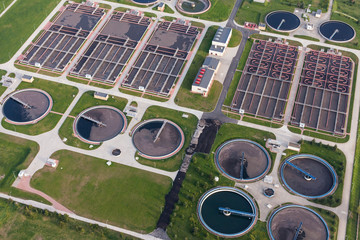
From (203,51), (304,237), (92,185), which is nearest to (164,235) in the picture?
(92,185)

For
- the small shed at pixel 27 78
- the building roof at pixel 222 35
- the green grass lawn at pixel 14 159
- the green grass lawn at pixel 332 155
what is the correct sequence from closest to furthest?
the green grass lawn at pixel 14 159
the green grass lawn at pixel 332 155
the small shed at pixel 27 78
the building roof at pixel 222 35

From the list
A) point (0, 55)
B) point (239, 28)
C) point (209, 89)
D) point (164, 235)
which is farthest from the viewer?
point (239, 28)

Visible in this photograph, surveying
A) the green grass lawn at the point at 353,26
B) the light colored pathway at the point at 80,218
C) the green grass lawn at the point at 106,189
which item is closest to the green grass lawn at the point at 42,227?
the light colored pathway at the point at 80,218

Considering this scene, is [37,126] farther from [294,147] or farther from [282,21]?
[282,21]

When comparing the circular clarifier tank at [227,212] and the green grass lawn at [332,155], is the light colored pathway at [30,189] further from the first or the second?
the green grass lawn at [332,155]

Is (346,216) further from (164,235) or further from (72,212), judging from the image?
(72,212)

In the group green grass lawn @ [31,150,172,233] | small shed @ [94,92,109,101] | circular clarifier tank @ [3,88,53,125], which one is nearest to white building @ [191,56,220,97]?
small shed @ [94,92,109,101]
